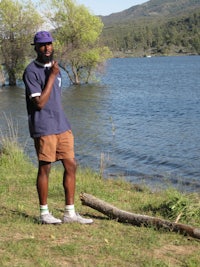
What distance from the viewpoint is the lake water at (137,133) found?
1298 cm

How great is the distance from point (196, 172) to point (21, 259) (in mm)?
8981

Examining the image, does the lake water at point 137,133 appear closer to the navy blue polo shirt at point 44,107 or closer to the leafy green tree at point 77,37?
the navy blue polo shirt at point 44,107

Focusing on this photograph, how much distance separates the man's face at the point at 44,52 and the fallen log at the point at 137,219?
206 centimetres

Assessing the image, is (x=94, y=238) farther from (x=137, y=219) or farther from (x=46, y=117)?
(x=46, y=117)

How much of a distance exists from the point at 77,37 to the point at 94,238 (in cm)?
4461

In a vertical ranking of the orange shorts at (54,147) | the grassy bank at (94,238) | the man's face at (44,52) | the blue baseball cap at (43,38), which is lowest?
the grassy bank at (94,238)

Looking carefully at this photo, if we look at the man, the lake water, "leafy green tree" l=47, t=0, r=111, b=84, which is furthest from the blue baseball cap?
"leafy green tree" l=47, t=0, r=111, b=84

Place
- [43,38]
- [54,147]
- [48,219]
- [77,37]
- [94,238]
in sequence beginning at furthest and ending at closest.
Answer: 1. [77,37]
2. [48,219]
3. [54,147]
4. [43,38]
5. [94,238]

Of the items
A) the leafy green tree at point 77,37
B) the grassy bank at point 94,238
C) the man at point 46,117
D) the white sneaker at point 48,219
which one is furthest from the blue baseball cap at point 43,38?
the leafy green tree at point 77,37

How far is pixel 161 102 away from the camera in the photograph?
104 feet

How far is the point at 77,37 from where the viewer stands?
48250 millimetres

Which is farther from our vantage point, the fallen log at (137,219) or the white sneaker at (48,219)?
the white sneaker at (48,219)

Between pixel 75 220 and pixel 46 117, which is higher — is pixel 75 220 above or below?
below

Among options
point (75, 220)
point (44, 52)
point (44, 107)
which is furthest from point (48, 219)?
point (44, 52)
